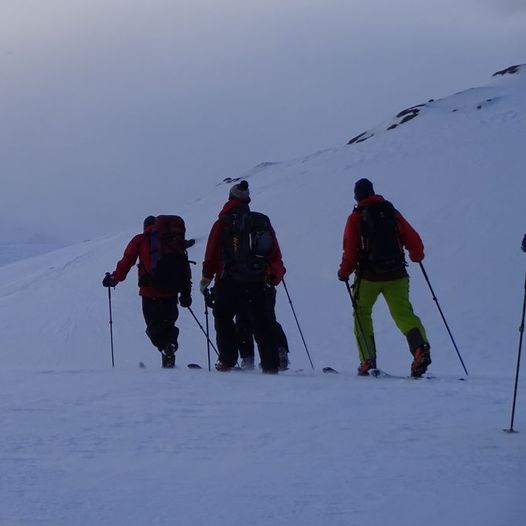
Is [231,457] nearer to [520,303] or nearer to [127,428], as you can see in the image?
[127,428]

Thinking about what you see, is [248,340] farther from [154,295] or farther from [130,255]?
[130,255]

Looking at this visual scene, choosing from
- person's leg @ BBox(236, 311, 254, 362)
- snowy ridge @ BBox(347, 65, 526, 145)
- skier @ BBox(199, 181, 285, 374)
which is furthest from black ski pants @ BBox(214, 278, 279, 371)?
snowy ridge @ BBox(347, 65, 526, 145)

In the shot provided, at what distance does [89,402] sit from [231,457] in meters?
2.02

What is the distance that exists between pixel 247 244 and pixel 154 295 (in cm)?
160

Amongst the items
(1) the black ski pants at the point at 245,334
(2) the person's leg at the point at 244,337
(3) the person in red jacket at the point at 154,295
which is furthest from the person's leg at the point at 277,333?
(3) the person in red jacket at the point at 154,295

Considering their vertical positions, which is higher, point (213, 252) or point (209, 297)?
point (213, 252)

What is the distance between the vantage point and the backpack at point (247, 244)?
963 centimetres

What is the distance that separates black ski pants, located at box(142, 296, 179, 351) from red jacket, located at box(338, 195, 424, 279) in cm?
209

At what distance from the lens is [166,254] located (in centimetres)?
1062

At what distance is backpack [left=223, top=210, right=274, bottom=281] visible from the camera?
9633 millimetres

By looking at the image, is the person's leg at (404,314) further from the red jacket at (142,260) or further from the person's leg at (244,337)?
the red jacket at (142,260)

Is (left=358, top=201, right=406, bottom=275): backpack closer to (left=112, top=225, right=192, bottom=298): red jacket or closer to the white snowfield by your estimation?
the white snowfield

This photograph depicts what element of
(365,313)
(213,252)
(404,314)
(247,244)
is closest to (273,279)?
(247,244)

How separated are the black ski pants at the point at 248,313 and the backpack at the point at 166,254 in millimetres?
856
